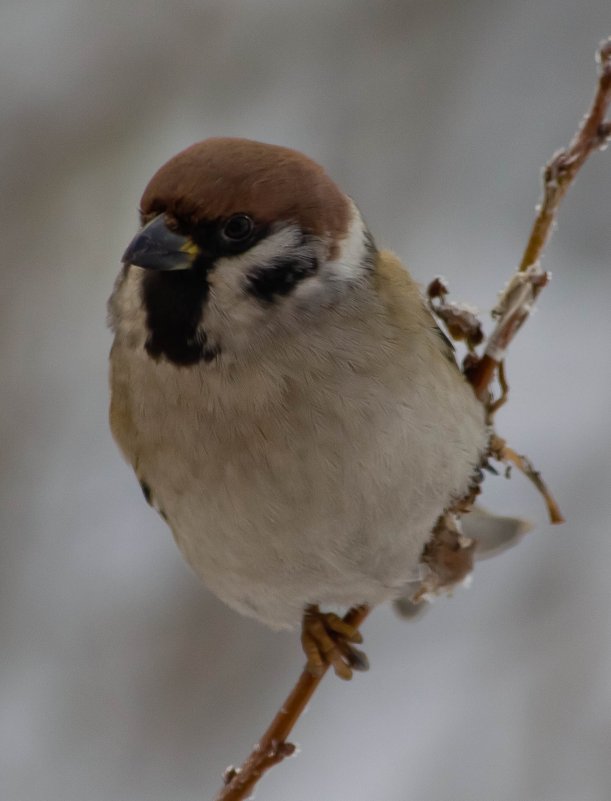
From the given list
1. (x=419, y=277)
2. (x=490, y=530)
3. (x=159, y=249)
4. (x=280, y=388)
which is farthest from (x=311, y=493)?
(x=419, y=277)

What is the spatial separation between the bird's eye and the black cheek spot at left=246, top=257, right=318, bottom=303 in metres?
0.06

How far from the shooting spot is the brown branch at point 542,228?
1659 millimetres

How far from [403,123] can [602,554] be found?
1.52m

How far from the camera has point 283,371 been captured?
193cm

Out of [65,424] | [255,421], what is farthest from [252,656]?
[255,421]

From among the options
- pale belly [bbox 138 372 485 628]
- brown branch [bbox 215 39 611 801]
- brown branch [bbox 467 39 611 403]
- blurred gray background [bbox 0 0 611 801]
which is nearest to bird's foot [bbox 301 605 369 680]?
pale belly [bbox 138 372 485 628]

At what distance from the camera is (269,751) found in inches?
69.4

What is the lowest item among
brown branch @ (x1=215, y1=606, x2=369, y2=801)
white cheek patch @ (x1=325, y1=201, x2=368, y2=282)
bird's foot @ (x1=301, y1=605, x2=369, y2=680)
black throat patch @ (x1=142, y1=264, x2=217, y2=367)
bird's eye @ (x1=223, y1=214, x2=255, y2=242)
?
brown branch @ (x1=215, y1=606, x2=369, y2=801)

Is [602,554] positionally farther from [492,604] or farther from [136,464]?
[136,464]

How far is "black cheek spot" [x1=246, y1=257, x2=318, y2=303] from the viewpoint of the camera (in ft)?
6.13

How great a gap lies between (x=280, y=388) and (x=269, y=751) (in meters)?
0.56

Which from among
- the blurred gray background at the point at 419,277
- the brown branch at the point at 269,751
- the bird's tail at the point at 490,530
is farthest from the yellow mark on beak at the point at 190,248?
the blurred gray background at the point at 419,277

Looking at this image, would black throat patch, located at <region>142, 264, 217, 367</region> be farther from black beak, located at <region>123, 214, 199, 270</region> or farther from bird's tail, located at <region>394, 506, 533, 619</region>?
bird's tail, located at <region>394, 506, 533, 619</region>

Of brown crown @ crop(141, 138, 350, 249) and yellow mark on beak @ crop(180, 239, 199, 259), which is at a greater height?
brown crown @ crop(141, 138, 350, 249)
